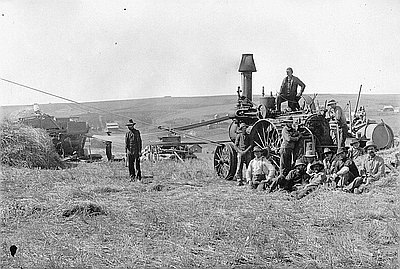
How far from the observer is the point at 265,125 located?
12977 millimetres

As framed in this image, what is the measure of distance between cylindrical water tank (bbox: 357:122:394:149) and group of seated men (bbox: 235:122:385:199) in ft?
17.6

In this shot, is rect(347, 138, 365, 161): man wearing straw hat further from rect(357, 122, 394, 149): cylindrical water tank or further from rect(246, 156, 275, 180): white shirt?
rect(357, 122, 394, 149): cylindrical water tank

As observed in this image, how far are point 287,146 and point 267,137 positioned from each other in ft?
4.53

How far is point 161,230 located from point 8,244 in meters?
1.98

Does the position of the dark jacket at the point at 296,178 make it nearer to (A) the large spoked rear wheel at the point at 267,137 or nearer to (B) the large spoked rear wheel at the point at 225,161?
(A) the large spoked rear wheel at the point at 267,137

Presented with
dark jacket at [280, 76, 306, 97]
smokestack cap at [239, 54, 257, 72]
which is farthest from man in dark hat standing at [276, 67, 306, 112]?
smokestack cap at [239, 54, 257, 72]

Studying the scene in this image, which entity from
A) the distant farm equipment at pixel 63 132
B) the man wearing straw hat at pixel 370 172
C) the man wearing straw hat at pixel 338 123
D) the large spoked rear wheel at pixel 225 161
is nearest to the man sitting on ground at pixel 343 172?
the man wearing straw hat at pixel 370 172

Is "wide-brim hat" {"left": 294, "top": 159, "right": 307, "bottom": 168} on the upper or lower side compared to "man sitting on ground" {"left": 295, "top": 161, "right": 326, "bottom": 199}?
upper

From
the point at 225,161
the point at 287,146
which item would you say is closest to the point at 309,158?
the point at 287,146

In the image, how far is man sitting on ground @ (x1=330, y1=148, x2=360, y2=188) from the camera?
33.8 ft

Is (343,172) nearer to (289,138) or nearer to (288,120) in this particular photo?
(289,138)

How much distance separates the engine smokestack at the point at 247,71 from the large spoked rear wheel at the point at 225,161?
1605 mm

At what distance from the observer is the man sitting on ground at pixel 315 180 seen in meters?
10.2

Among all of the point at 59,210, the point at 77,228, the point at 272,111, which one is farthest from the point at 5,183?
the point at 272,111
